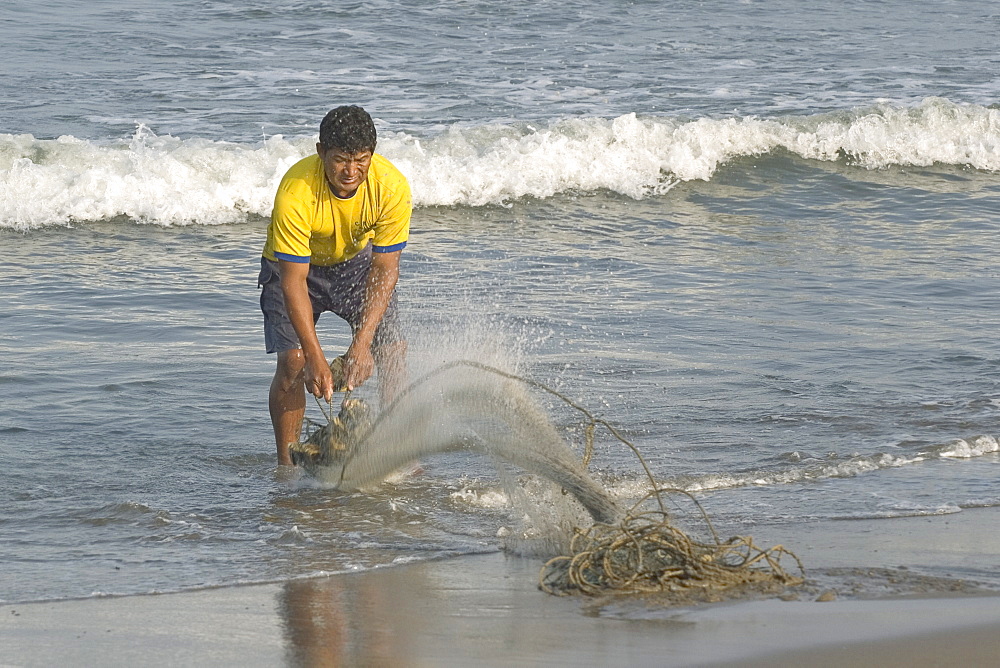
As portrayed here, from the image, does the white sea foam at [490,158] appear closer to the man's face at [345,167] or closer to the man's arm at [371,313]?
the man's arm at [371,313]

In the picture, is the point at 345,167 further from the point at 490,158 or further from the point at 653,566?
the point at 490,158

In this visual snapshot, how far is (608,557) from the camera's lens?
4.19 m

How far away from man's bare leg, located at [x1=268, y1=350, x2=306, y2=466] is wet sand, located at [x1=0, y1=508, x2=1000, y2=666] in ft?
4.50

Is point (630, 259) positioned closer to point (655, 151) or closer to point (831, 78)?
point (655, 151)

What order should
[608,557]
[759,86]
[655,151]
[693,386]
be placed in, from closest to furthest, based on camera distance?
[608,557] → [693,386] → [655,151] → [759,86]

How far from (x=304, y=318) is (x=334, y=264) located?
424mm

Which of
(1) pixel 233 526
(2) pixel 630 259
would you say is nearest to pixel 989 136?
(2) pixel 630 259

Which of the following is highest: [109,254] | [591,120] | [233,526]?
[591,120]

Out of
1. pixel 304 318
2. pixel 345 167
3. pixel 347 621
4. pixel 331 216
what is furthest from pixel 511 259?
pixel 347 621

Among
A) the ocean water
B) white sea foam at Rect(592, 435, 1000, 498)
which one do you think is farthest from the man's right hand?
white sea foam at Rect(592, 435, 1000, 498)

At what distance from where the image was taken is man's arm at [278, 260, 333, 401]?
5.21 metres

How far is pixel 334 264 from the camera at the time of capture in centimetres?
559

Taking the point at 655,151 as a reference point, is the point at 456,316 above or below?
below

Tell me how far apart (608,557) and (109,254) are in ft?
22.2
